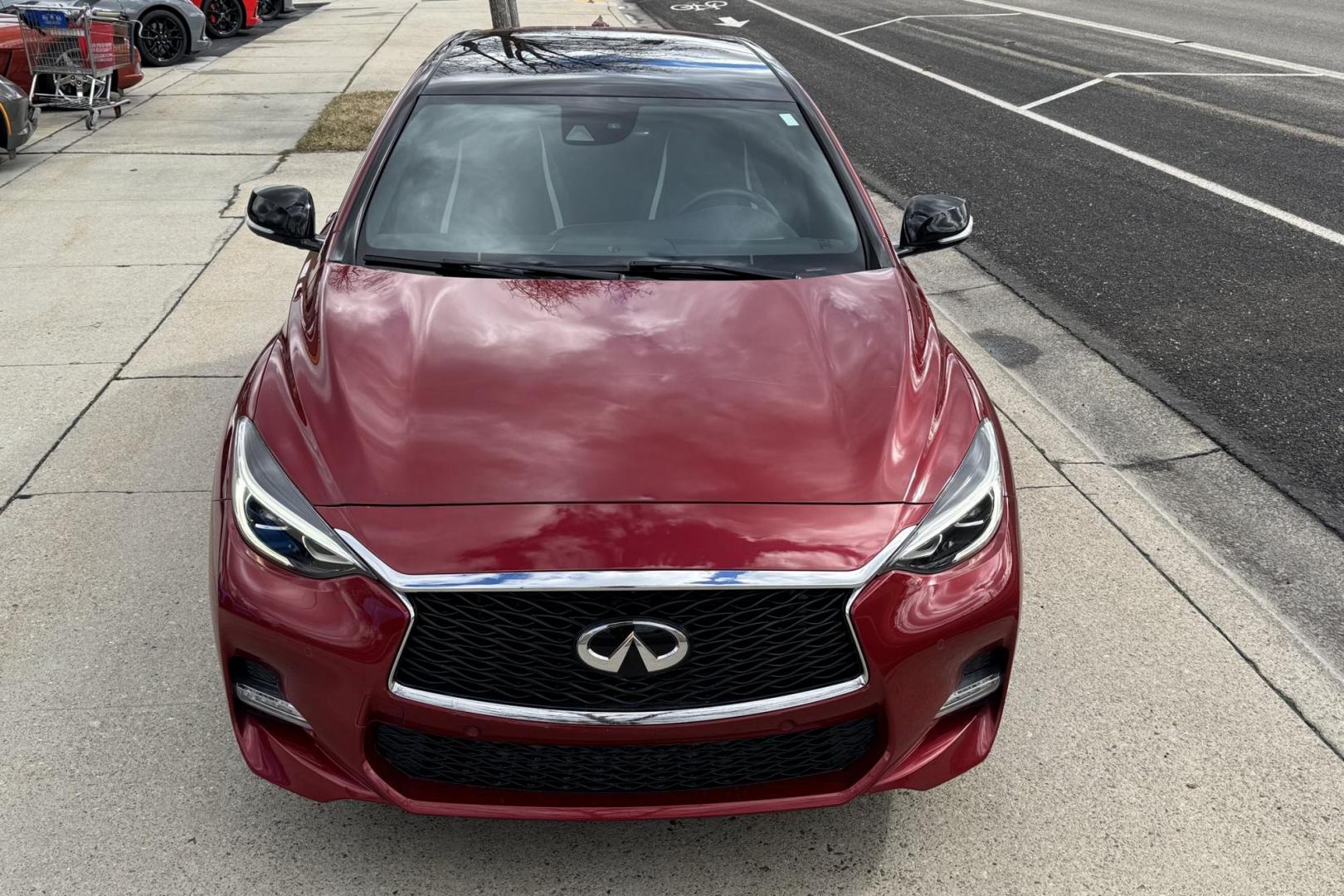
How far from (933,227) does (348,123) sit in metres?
8.66

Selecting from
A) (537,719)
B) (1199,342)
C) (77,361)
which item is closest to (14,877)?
(537,719)

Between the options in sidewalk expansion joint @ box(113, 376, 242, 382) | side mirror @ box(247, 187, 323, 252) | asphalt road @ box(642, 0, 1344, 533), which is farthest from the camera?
asphalt road @ box(642, 0, 1344, 533)

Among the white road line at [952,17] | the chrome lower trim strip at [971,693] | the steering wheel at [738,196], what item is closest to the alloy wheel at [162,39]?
the white road line at [952,17]

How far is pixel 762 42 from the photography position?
19172mm

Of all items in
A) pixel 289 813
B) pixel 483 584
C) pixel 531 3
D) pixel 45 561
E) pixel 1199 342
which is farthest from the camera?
pixel 531 3

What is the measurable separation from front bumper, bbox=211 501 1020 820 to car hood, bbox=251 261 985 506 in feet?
0.78

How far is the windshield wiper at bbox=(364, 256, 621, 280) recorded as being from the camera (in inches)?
145

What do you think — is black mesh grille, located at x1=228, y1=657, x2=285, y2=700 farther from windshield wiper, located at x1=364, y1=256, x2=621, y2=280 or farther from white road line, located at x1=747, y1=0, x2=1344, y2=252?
white road line, located at x1=747, y1=0, x2=1344, y2=252

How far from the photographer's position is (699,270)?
12.2 ft

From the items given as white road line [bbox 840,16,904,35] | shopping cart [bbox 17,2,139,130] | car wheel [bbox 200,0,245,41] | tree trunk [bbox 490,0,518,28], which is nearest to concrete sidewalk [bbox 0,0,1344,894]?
tree trunk [bbox 490,0,518,28]

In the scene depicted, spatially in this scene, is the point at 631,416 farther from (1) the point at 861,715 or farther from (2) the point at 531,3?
(2) the point at 531,3

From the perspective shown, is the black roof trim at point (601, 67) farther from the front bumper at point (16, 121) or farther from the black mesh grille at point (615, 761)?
the front bumper at point (16, 121)

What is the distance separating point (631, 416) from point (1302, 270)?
245 inches

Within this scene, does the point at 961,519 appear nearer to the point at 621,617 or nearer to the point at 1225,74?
the point at 621,617
